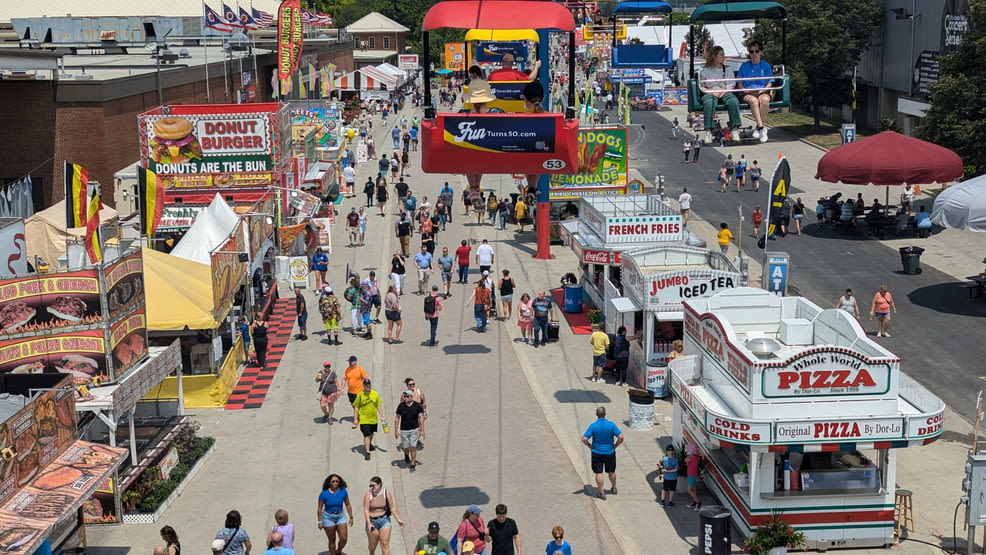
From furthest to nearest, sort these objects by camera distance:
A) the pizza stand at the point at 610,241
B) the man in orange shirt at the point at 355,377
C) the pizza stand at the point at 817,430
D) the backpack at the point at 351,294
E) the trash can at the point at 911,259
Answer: the trash can at the point at 911,259 < the backpack at the point at 351,294 < the pizza stand at the point at 610,241 < the man in orange shirt at the point at 355,377 < the pizza stand at the point at 817,430

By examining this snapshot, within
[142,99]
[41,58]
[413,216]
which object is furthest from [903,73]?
[41,58]

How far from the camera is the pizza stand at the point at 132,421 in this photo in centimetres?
1722

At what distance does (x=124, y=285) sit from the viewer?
18922mm

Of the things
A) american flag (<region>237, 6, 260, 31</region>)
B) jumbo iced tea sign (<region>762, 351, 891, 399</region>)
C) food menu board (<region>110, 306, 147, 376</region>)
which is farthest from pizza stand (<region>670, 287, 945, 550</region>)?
american flag (<region>237, 6, 260, 31</region>)

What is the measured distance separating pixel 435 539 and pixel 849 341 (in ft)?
23.9

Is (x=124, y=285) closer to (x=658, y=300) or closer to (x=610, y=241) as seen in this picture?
(x=658, y=300)

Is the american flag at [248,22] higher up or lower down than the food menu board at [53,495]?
higher up

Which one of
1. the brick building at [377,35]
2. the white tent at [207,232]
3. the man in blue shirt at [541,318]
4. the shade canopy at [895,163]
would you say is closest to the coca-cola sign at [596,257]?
the man in blue shirt at [541,318]

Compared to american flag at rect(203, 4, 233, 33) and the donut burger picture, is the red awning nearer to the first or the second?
the donut burger picture

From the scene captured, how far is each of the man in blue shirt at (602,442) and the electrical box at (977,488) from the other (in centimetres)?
491

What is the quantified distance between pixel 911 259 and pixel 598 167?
34.7ft

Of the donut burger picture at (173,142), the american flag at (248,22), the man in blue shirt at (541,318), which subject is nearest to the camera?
the man in blue shirt at (541,318)

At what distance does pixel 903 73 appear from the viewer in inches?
2530

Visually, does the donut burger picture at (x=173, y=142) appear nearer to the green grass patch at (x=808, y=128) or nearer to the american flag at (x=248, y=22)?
the american flag at (x=248, y=22)
